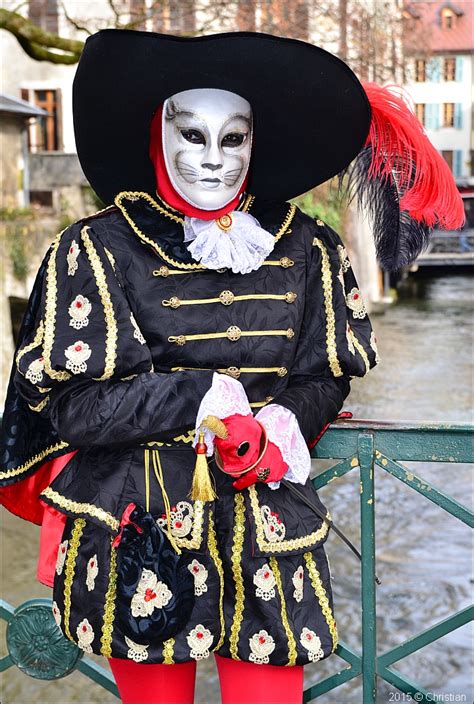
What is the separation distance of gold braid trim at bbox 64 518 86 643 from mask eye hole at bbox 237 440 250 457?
367 mm

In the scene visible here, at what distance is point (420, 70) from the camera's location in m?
17.3

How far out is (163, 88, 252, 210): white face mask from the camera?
6.89 ft

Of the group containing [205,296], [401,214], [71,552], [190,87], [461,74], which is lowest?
[71,552]

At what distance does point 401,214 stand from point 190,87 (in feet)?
1.87

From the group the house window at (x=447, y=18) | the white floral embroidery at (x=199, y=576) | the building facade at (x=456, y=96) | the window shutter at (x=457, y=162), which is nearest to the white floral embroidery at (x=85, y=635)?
the white floral embroidery at (x=199, y=576)

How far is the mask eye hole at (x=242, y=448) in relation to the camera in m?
1.95

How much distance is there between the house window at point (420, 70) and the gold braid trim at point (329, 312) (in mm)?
15031

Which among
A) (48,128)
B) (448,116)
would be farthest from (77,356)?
(448,116)

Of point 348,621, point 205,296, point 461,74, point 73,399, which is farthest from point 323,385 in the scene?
point 461,74

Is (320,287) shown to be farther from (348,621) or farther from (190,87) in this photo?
(348,621)

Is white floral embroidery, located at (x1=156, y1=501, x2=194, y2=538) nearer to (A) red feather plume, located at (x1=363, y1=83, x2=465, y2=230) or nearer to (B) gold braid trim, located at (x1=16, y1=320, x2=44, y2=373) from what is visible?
(B) gold braid trim, located at (x1=16, y1=320, x2=44, y2=373)

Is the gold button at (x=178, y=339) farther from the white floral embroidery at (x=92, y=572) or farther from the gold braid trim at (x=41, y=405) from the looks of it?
the white floral embroidery at (x=92, y=572)

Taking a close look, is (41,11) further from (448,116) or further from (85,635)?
(448,116)

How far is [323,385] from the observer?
219 centimetres
